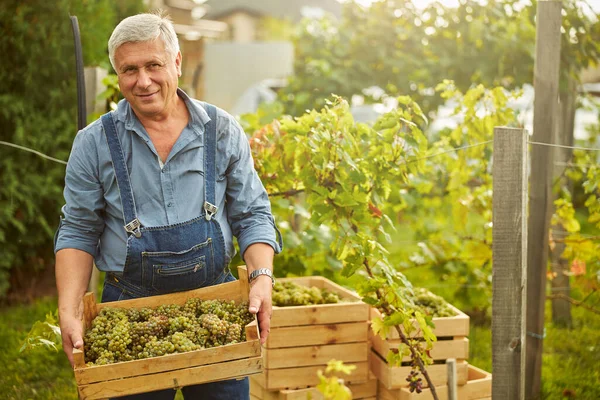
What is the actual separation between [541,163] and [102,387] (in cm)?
247

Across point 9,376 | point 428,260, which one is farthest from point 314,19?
point 9,376

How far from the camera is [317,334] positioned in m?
3.44

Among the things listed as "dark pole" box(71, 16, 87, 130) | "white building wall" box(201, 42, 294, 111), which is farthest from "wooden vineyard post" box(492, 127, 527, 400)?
"white building wall" box(201, 42, 294, 111)

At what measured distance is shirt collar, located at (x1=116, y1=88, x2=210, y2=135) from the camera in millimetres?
2424

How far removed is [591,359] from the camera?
4.55 meters

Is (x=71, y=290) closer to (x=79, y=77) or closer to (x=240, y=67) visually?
(x=79, y=77)

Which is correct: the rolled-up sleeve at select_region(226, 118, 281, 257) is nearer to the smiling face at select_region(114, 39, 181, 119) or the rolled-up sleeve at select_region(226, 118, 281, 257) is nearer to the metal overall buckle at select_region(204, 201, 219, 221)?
the metal overall buckle at select_region(204, 201, 219, 221)

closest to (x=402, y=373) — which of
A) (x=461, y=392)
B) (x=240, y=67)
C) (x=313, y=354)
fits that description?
(x=461, y=392)

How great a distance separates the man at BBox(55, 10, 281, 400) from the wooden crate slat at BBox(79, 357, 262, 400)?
0.75 feet

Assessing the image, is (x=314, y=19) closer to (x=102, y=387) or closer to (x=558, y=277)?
(x=558, y=277)

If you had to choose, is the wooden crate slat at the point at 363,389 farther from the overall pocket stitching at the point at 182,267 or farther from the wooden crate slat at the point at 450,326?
the overall pocket stitching at the point at 182,267

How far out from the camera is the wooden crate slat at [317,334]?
11.1ft

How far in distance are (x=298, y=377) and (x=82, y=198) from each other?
5.08ft

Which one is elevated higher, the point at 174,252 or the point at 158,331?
the point at 174,252
